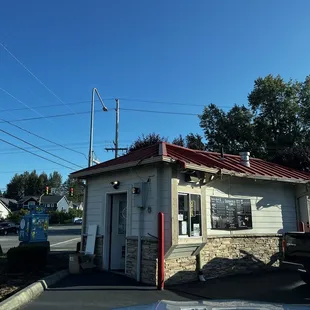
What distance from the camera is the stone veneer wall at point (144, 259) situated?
8625 millimetres

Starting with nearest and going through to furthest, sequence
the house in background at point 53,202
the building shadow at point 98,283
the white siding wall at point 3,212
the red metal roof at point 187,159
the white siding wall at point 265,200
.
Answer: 1. the building shadow at point 98,283
2. the red metal roof at point 187,159
3. the white siding wall at point 265,200
4. the white siding wall at point 3,212
5. the house in background at point 53,202

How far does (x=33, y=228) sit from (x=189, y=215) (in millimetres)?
10615

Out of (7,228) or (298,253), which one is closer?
(298,253)

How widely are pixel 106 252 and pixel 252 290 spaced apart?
15.2 ft

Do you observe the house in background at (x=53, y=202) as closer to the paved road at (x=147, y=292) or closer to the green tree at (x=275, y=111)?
the green tree at (x=275, y=111)

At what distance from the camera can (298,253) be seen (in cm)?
843

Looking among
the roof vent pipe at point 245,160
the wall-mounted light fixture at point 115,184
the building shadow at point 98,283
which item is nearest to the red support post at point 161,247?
the building shadow at point 98,283

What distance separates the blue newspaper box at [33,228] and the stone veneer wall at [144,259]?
8685 millimetres

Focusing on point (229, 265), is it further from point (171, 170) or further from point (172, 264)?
point (171, 170)

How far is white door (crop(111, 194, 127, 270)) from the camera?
10.6 m

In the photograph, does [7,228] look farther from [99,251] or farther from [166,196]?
[166,196]

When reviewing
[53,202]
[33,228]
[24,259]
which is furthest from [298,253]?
[53,202]

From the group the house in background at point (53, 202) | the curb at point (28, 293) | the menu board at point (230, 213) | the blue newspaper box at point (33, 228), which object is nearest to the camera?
the curb at point (28, 293)

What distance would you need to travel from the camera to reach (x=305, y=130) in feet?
90.5
